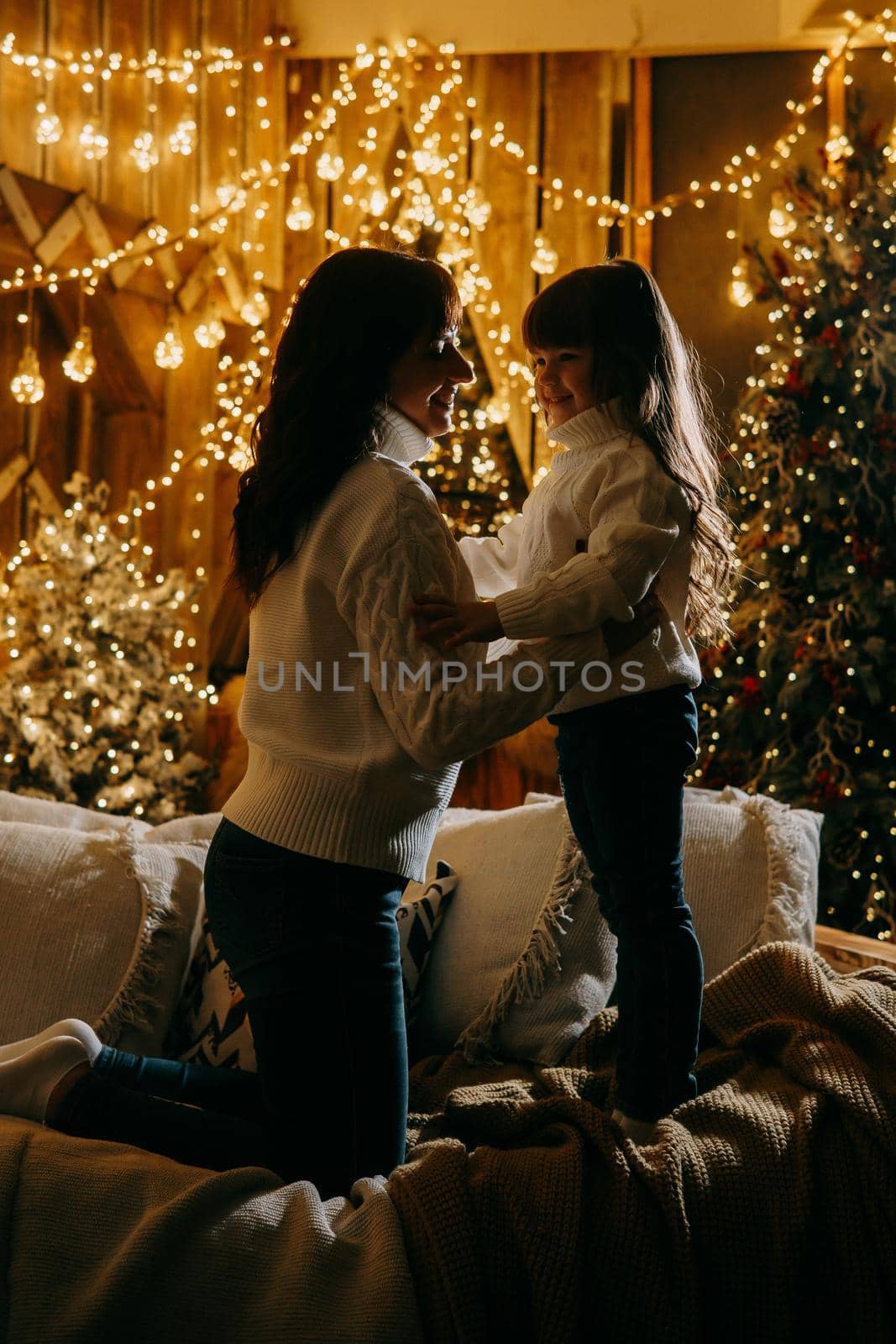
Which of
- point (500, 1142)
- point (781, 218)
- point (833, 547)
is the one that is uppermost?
point (781, 218)

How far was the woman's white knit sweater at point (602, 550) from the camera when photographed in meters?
1.38

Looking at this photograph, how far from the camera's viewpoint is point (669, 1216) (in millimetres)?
1329

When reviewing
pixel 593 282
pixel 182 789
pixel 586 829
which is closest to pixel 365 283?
pixel 593 282

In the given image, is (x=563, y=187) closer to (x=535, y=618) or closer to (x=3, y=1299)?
(x=535, y=618)

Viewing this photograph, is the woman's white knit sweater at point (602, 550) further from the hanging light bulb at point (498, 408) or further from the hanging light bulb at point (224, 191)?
the hanging light bulb at point (224, 191)

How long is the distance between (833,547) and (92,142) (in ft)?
9.35

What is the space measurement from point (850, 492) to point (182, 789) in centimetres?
230

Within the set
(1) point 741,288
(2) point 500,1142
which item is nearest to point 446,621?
(2) point 500,1142

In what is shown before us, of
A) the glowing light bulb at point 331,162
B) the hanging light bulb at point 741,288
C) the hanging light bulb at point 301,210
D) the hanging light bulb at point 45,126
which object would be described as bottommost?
the hanging light bulb at point 741,288

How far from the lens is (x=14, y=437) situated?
13.3 feet

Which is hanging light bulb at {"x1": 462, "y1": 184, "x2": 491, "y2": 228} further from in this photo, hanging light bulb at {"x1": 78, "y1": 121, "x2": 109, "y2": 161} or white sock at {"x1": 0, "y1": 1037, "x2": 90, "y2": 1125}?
white sock at {"x1": 0, "y1": 1037, "x2": 90, "y2": 1125}

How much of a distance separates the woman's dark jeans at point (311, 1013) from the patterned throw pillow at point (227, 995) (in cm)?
38

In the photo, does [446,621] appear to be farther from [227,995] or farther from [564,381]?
[227,995]

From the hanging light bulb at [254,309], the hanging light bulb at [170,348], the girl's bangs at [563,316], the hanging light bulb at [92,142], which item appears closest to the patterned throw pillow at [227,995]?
the girl's bangs at [563,316]
